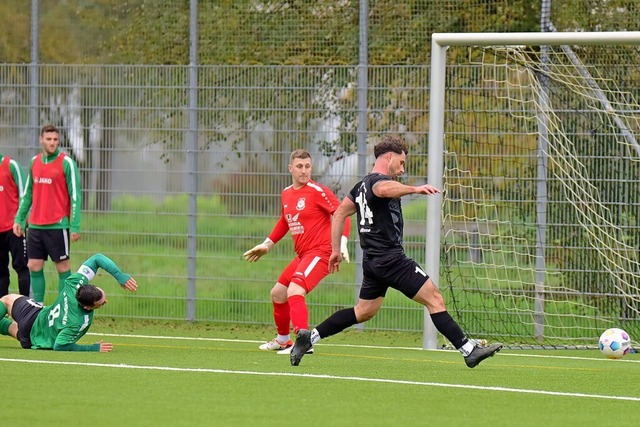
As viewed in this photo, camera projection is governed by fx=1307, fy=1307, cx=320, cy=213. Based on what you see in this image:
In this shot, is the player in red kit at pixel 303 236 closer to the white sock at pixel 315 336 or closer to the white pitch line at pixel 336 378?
the white sock at pixel 315 336

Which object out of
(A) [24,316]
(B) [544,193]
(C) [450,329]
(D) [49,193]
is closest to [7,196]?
(D) [49,193]

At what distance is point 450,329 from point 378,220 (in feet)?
3.58

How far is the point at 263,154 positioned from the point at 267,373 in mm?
6184

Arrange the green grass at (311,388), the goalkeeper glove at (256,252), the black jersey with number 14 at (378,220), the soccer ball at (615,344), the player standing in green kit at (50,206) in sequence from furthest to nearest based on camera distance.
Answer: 1. the player standing in green kit at (50,206)
2. the goalkeeper glove at (256,252)
3. the soccer ball at (615,344)
4. the black jersey with number 14 at (378,220)
5. the green grass at (311,388)

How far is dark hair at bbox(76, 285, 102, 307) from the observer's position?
11148 millimetres

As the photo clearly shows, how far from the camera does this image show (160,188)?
16.3m

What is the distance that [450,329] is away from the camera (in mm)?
10453

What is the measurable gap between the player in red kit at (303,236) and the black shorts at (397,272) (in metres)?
1.24

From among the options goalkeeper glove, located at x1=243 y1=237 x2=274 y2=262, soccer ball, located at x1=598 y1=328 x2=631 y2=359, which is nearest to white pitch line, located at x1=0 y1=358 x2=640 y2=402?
goalkeeper glove, located at x1=243 y1=237 x2=274 y2=262

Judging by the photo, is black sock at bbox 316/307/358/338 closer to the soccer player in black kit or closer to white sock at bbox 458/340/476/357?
the soccer player in black kit

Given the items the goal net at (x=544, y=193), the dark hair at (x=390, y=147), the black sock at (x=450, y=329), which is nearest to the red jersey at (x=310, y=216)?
the dark hair at (x=390, y=147)

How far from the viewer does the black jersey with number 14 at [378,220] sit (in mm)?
10750

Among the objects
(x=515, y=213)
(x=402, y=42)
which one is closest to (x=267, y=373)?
(x=515, y=213)

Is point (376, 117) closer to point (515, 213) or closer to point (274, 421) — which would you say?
point (515, 213)
